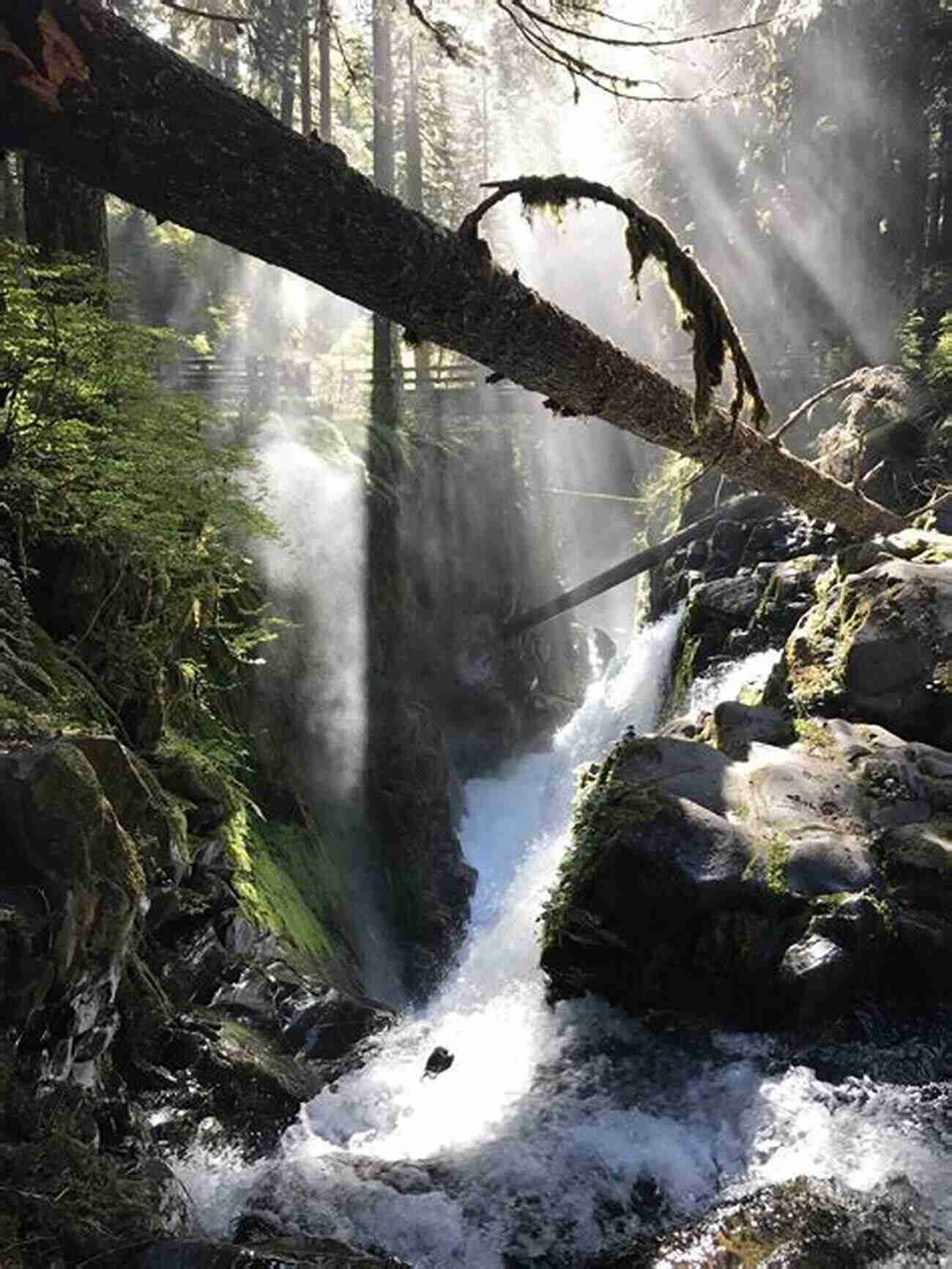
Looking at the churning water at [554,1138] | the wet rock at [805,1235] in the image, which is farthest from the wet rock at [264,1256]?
the wet rock at [805,1235]

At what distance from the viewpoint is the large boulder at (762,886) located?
629cm

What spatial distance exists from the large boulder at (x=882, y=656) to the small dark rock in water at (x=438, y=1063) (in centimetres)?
504

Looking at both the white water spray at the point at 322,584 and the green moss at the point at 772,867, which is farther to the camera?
the white water spray at the point at 322,584

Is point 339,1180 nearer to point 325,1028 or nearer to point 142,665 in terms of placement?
point 325,1028

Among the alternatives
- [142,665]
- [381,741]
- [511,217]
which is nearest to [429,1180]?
[142,665]

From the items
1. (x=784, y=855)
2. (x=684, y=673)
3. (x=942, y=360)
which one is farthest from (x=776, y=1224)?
(x=942, y=360)

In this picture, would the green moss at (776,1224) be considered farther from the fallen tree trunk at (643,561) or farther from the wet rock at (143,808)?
the fallen tree trunk at (643,561)

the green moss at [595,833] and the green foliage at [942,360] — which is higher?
the green foliage at [942,360]

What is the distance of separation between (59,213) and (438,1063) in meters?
7.53

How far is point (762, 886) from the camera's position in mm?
6543

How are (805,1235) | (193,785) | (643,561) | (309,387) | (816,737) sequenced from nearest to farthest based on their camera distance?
(805,1235), (193,785), (816,737), (643,561), (309,387)

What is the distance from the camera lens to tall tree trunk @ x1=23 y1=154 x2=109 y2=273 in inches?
286

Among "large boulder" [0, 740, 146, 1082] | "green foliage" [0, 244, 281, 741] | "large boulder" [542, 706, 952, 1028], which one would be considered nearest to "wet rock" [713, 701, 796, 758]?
"large boulder" [542, 706, 952, 1028]

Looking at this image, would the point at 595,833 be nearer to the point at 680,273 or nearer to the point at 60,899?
the point at 680,273
